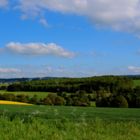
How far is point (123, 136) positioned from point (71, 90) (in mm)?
77806

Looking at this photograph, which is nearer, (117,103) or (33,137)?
(33,137)

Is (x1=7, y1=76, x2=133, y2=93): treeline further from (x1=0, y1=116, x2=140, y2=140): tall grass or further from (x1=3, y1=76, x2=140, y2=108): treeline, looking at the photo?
(x1=0, y1=116, x2=140, y2=140): tall grass

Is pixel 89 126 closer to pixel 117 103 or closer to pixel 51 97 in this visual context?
pixel 117 103

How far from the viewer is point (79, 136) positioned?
41.7ft

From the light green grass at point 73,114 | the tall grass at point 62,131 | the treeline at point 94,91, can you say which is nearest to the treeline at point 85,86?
the treeline at point 94,91

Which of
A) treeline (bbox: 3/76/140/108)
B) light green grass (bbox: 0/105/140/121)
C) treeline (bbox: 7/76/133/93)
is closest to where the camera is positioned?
light green grass (bbox: 0/105/140/121)

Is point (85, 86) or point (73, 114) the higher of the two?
point (85, 86)

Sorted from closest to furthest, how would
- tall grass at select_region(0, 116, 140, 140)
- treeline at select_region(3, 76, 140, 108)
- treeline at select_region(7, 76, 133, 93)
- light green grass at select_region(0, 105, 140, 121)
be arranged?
1. tall grass at select_region(0, 116, 140, 140)
2. light green grass at select_region(0, 105, 140, 121)
3. treeline at select_region(3, 76, 140, 108)
4. treeline at select_region(7, 76, 133, 93)

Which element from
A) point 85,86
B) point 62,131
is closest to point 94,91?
point 85,86

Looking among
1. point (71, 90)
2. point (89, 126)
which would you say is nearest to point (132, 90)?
point (71, 90)

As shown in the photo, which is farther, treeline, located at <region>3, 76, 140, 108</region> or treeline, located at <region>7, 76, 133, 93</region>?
treeline, located at <region>7, 76, 133, 93</region>

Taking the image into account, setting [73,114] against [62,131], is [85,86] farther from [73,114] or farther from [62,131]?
[62,131]

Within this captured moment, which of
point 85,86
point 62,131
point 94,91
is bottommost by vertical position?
point 62,131

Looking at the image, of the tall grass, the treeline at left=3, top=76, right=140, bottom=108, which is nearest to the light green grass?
the tall grass
